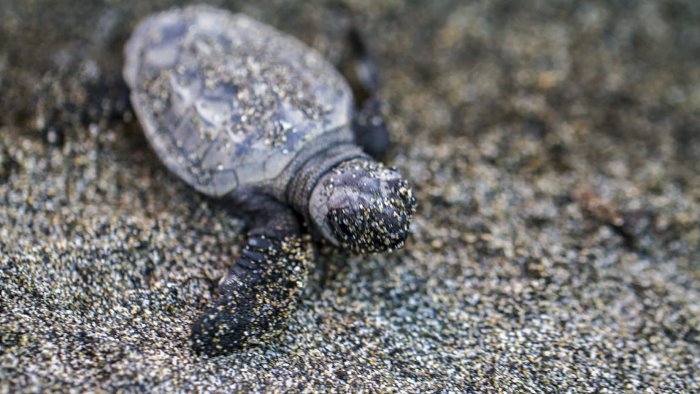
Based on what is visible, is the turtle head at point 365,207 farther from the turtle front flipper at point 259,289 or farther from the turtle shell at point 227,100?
the turtle shell at point 227,100

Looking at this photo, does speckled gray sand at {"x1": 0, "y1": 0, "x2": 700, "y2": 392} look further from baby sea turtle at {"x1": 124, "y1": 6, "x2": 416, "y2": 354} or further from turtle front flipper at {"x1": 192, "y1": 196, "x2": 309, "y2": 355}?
baby sea turtle at {"x1": 124, "y1": 6, "x2": 416, "y2": 354}

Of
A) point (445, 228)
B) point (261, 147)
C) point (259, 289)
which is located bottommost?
point (259, 289)

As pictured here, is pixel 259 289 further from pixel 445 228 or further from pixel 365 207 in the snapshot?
pixel 445 228

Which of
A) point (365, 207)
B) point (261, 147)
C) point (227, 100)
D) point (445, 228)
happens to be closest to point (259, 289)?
point (365, 207)

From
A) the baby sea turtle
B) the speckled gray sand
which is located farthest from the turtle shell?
the speckled gray sand

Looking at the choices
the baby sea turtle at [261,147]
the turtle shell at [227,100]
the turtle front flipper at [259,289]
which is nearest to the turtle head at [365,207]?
the baby sea turtle at [261,147]
